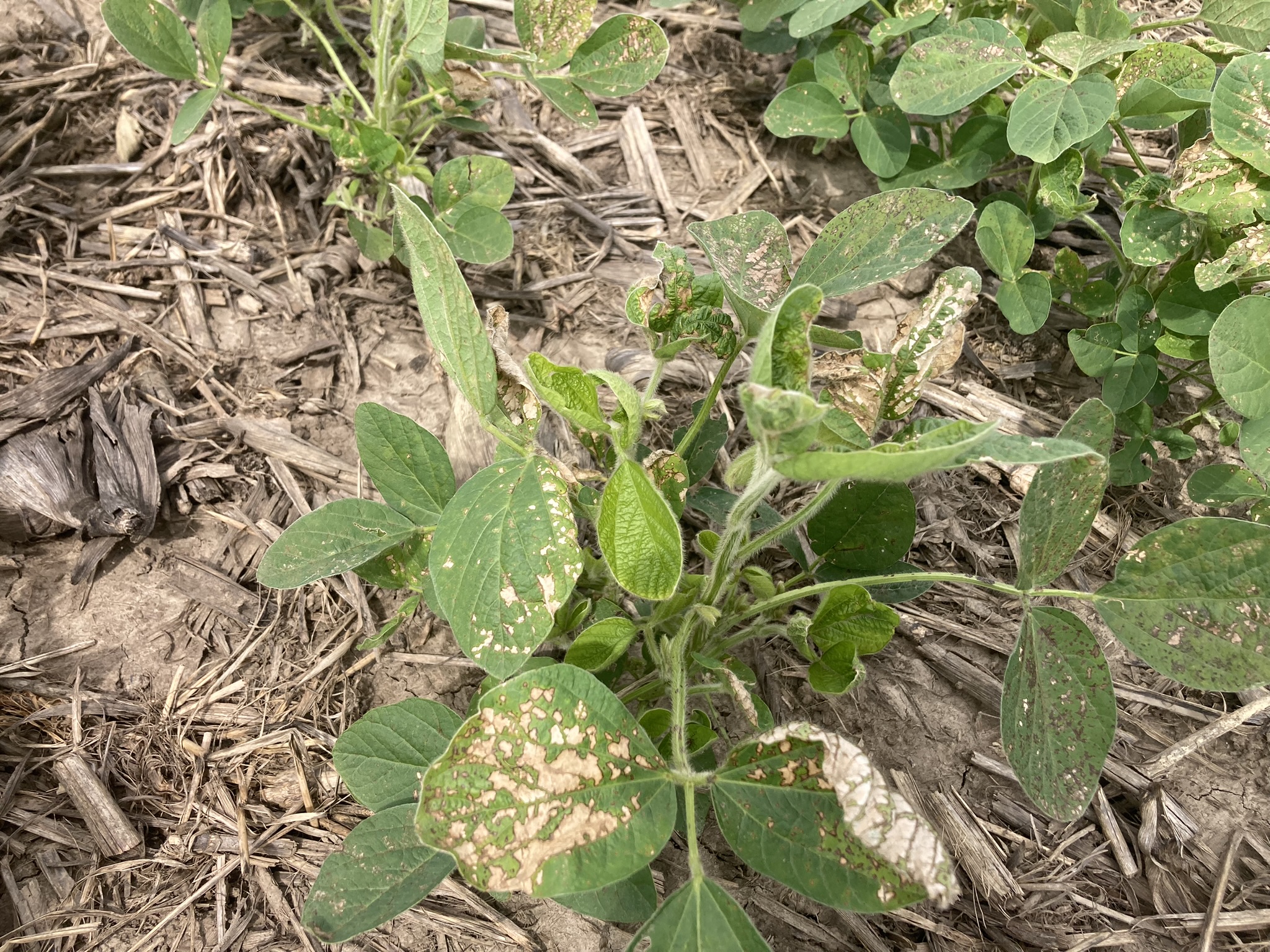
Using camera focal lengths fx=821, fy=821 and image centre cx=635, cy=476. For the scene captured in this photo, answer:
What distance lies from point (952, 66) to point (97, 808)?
2.23 meters

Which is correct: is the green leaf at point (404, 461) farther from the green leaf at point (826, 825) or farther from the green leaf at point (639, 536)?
the green leaf at point (826, 825)

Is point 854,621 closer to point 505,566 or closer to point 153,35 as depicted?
point 505,566

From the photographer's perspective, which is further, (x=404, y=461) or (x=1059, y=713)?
(x=404, y=461)

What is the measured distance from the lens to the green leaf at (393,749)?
1.29 meters

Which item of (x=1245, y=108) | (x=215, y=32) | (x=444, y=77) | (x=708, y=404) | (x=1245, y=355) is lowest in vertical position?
(x=1245, y=355)

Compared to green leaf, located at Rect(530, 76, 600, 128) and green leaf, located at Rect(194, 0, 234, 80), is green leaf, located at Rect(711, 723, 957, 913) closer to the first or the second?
green leaf, located at Rect(530, 76, 600, 128)

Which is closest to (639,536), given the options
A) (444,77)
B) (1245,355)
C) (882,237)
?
(882,237)

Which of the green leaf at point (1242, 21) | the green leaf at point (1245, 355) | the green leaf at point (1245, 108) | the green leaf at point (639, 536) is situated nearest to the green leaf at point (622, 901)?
the green leaf at point (639, 536)

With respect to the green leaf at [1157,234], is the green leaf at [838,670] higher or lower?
lower

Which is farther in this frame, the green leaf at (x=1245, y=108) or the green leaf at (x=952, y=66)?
the green leaf at (x=952, y=66)

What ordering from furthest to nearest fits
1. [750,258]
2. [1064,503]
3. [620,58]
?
[620,58], [750,258], [1064,503]

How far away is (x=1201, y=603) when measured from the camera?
45.6 inches

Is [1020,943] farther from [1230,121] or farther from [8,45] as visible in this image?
[8,45]

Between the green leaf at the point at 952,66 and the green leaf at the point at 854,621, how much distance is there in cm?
111
